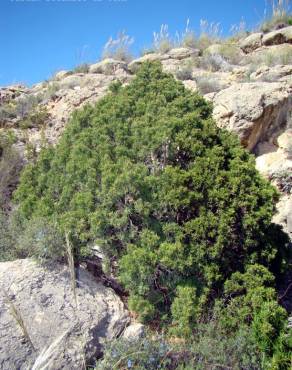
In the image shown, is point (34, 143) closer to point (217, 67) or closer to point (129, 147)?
point (129, 147)

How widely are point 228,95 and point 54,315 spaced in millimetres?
5241

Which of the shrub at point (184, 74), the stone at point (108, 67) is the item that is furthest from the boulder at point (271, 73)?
the stone at point (108, 67)

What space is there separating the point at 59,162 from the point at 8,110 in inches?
239

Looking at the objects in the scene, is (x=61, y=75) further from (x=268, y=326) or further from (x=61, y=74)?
(x=268, y=326)

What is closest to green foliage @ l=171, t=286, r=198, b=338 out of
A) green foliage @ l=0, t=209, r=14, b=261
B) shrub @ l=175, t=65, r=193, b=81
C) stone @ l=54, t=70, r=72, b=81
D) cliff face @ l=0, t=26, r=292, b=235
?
green foliage @ l=0, t=209, r=14, b=261

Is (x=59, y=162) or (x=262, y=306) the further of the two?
(x=59, y=162)

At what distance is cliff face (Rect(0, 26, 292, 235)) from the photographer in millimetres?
7094

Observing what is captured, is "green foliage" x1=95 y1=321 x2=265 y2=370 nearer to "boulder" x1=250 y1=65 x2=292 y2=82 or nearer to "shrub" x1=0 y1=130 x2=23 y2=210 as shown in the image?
"shrub" x1=0 y1=130 x2=23 y2=210

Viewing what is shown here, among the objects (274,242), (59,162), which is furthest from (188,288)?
(59,162)

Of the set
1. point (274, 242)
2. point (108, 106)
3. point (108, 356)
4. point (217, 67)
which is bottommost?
point (108, 356)

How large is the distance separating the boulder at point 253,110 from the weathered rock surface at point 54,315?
3.96 meters

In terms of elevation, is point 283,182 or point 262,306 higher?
point 283,182

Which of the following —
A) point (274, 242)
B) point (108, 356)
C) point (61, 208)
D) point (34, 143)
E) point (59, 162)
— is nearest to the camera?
point (108, 356)

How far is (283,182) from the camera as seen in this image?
21.1ft
